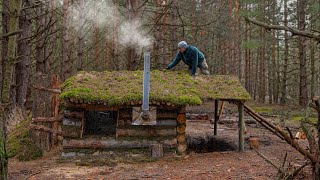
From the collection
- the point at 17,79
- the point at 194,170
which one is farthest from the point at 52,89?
the point at 194,170

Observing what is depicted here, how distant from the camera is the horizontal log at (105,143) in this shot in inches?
350

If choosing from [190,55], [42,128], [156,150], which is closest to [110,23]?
[190,55]

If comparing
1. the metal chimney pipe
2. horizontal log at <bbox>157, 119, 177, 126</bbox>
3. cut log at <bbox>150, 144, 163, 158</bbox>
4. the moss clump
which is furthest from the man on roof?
the moss clump

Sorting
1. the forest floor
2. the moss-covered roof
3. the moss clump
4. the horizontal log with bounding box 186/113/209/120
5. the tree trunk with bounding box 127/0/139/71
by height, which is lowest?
the forest floor

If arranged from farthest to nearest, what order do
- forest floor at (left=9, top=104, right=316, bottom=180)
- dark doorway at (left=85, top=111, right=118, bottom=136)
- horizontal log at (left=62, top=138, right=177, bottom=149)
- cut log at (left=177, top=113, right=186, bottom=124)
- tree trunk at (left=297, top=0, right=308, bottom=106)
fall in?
tree trunk at (left=297, top=0, right=308, bottom=106) < dark doorway at (left=85, top=111, right=118, bottom=136) < cut log at (left=177, top=113, right=186, bottom=124) < horizontal log at (left=62, top=138, right=177, bottom=149) < forest floor at (left=9, top=104, right=316, bottom=180)

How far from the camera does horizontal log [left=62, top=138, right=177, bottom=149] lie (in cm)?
888

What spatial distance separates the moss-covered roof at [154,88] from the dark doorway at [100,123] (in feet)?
5.95

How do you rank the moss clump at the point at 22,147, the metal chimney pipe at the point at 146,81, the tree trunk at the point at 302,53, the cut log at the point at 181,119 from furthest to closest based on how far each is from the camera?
the tree trunk at the point at 302,53 < the cut log at the point at 181,119 < the moss clump at the point at 22,147 < the metal chimney pipe at the point at 146,81

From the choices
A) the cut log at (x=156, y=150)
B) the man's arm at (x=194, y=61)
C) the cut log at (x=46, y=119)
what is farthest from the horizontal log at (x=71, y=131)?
the man's arm at (x=194, y=61)

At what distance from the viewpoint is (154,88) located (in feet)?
31.1

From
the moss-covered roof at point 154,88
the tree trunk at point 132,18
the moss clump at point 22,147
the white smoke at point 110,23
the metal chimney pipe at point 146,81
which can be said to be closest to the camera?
the metal chimney pipe at point 146,81

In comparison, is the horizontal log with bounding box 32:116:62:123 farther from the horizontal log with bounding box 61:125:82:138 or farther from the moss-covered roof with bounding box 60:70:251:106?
the moss-covered roof with bounding box 60:70:251:106

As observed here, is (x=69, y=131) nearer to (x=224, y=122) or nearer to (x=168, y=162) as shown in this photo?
(x=168, y=162)

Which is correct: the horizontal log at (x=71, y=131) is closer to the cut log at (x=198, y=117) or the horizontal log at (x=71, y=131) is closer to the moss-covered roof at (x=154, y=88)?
the moss-covered roof at (x=154, y=88)
